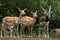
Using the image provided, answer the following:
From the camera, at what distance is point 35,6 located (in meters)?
20.4

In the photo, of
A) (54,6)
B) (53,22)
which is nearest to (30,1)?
(54,6)

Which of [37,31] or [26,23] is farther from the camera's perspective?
[37,31]

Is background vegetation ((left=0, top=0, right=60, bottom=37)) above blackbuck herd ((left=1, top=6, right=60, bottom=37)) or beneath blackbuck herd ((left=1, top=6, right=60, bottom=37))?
above

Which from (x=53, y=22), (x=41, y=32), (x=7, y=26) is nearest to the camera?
(x=7, y=26)

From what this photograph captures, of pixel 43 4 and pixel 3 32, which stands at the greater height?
pixel 43 4

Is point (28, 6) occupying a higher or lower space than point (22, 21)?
higher

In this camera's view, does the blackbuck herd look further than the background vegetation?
No

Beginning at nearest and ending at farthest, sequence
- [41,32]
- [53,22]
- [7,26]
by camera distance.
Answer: [7,26] < [41,32] < [53,22]

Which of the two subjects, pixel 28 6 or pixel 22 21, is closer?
pixel 22 21

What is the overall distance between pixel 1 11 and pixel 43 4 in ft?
10.4

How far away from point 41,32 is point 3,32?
320 centimetres

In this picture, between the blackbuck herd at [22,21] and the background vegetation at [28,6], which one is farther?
the background vegetation at [28,6]

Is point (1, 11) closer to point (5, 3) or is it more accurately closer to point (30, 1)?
point (5, 3)

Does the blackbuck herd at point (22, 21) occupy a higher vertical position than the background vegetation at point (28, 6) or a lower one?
lower
